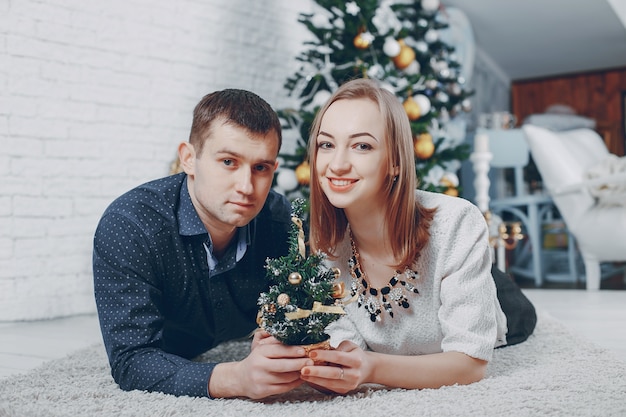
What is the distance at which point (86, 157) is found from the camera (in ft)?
9.92

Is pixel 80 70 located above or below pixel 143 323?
above

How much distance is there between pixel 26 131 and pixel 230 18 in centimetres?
138

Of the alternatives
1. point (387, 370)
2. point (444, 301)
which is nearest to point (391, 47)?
point (444, 301)

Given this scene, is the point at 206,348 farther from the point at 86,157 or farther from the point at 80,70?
the point at 80,70

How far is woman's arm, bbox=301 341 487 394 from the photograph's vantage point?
1.22 metres

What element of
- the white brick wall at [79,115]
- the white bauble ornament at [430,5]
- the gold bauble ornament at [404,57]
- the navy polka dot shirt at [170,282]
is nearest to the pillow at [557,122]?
the white bauble ornament at [430,5]

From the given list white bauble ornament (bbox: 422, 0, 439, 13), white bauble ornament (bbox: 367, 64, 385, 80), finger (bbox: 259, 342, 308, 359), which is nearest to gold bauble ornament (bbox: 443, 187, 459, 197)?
white bauble ornament (bbox: 367, 64, 385, 80)

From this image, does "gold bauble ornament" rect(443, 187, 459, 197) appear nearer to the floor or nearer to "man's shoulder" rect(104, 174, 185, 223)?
the floor

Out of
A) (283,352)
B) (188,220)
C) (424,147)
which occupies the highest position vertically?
(424,147)

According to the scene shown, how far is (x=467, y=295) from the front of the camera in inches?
55.4

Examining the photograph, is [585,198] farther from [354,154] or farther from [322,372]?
[322,372]

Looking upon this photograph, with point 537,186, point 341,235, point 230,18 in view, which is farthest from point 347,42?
point 537,186

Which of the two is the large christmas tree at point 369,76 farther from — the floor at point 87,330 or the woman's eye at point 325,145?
the woman's eye at point 325,145

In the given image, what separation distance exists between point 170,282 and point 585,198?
301 centimetres
